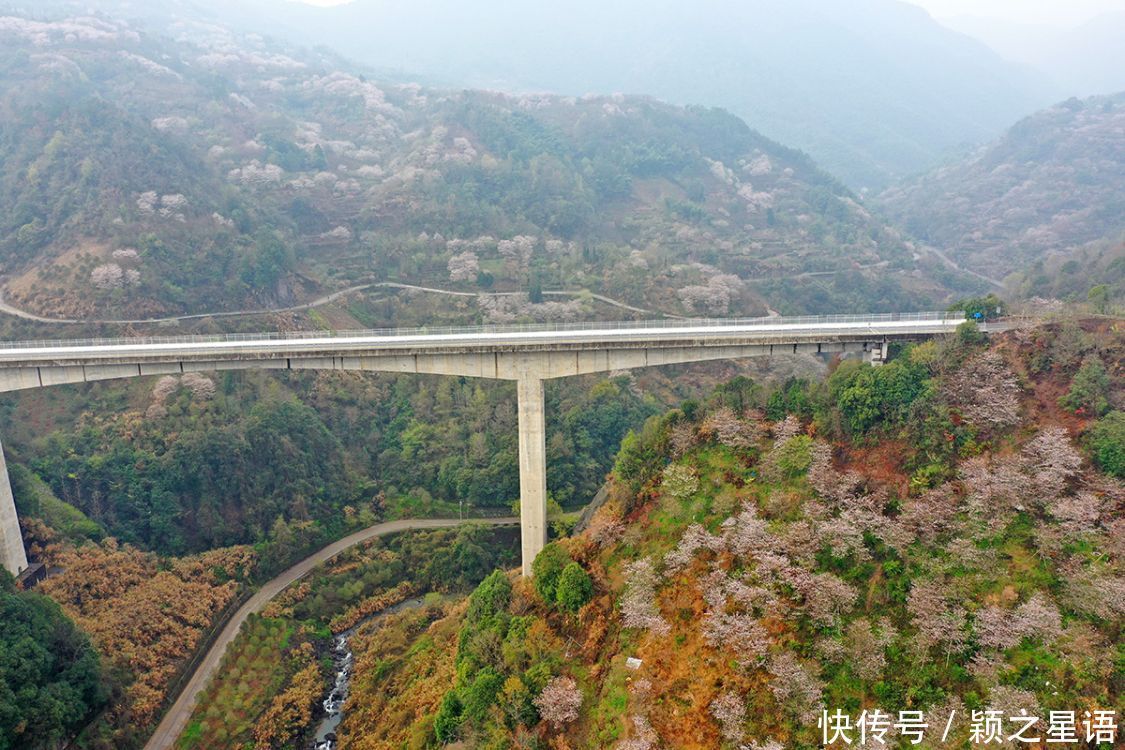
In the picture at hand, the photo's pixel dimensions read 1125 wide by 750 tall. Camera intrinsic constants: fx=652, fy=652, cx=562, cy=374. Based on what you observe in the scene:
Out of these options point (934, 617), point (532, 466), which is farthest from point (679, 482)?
point (934, 617)

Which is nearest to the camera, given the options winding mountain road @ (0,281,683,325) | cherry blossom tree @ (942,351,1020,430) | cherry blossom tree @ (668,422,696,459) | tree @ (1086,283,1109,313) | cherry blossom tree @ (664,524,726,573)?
cherry blossom tree @ (664,524,726,573)

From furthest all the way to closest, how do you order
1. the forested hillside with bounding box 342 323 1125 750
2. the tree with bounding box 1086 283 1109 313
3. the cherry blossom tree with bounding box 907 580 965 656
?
the tree with bounding box 1086 283 1109 313, the cherry blossom tree with bounding box 907 580 965 656, the forested hillside with bounding box 342 323 1125 750

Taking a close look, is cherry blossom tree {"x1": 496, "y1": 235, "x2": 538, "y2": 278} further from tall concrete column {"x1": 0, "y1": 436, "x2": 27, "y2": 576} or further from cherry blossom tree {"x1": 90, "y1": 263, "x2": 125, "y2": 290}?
tall concrete column {"x1": 0, "y1": 436, "x2": 27, "y2": 576}

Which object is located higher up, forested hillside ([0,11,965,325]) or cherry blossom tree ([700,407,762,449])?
forested hillside ([0,11,965,325])

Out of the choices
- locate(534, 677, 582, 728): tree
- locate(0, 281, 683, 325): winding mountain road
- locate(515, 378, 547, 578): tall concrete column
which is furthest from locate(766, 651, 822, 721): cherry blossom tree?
locate(0, 281, 683, 325): winding mountain road

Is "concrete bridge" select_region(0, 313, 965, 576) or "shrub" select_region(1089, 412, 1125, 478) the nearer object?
"shrub" select_region(1089, 412, 1125, 478)

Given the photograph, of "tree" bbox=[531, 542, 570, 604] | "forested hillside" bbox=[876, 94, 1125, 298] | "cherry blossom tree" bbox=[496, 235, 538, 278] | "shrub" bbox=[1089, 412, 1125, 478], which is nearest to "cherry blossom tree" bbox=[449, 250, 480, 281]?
"cherry blossom tree" bbox=[496, 235, 538, 278]

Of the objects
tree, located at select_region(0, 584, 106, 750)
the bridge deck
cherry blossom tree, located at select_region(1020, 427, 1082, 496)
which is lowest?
tree, located at select_region(0, 584, 106, 750)

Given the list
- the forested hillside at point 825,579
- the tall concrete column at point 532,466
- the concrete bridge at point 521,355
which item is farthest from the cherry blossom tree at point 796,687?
the concrete bridge at point 521,355

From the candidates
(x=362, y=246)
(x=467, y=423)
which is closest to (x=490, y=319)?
(x=467, y=423)
